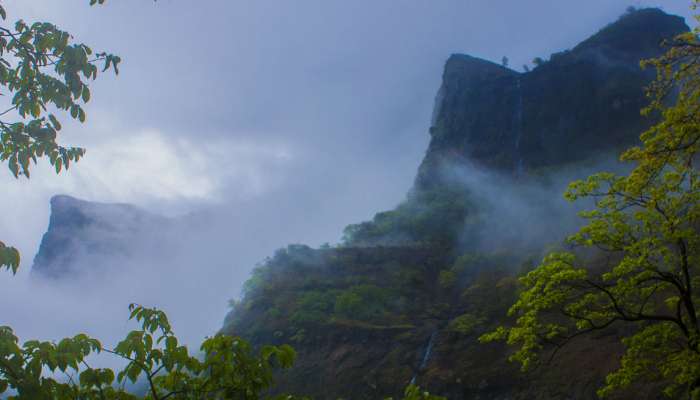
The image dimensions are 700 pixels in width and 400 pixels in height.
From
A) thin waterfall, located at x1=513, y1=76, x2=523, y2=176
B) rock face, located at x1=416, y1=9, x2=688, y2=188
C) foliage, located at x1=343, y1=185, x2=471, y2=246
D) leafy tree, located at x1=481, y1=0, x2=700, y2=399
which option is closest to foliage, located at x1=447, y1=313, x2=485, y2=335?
leafy tree, located at x1=481, y1=0, x2=700, y2=399

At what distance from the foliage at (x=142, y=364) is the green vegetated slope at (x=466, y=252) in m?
15.0

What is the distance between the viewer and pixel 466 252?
37.6 m

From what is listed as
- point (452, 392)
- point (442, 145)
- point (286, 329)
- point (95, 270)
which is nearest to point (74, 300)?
point (95, 270)

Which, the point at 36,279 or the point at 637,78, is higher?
the point at 36,279

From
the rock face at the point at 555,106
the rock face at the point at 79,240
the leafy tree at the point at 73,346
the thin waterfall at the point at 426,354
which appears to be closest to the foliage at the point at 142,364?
the leafy tree at the point at 73,346

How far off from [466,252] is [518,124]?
24373 millimetres

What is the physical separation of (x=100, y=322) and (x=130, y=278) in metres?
11.3

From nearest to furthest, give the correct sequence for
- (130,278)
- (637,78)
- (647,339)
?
(647,339), (637,78), (130,278)

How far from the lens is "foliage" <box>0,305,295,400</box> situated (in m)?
2.84

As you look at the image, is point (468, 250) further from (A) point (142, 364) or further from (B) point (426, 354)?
(A) point (142, 364)

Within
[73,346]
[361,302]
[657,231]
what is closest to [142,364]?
[73,346]

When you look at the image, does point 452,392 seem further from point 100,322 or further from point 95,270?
point 95,270

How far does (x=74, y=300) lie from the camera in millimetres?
96625

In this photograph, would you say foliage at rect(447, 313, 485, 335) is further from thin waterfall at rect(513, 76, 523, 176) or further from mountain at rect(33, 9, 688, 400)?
thin waterfall at rect(513, 76, 523, 176)
